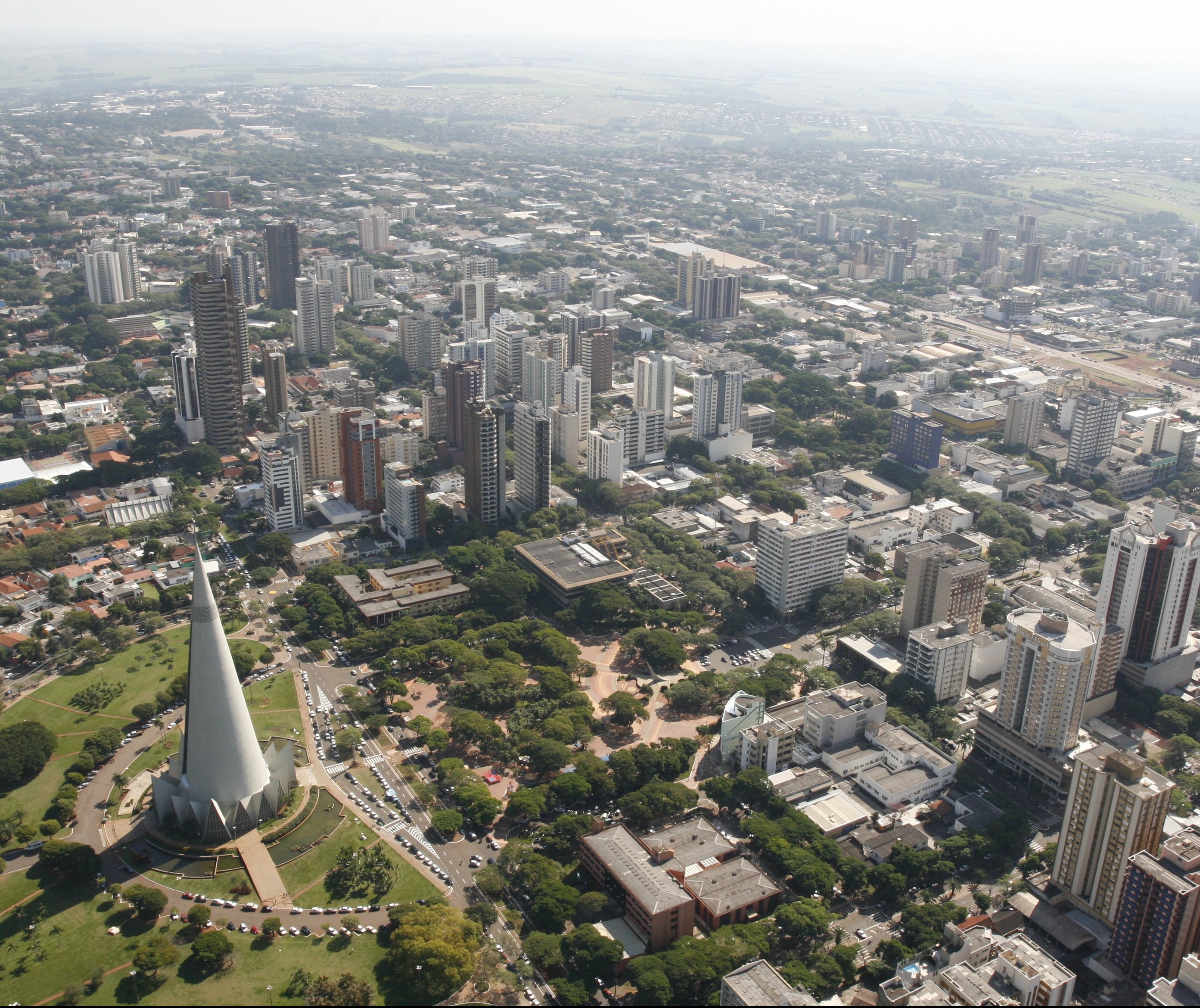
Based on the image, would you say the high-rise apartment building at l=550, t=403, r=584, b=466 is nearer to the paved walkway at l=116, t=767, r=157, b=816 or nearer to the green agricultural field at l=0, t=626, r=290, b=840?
the green agricultural field at l=0, t=626, r=290, b=840

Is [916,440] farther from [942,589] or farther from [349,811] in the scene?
[349,811]

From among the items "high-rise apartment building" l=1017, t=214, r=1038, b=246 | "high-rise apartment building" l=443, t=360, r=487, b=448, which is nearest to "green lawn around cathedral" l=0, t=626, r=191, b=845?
"high-rise apartment building" l=443, t=360, r=487, b=448

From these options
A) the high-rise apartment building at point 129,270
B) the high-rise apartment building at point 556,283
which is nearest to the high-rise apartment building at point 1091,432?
the high-rise apartment building at point 556,283

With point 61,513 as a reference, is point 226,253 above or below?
above

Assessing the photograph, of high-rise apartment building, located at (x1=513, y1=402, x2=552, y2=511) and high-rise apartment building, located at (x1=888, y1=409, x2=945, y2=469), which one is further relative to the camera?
high-rise apartment building, located at (x1=888, y1=409, x2=945, y2=469)

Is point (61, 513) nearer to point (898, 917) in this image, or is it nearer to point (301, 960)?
point (301, 960)

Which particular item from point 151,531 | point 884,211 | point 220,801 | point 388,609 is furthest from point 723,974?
point 884,211

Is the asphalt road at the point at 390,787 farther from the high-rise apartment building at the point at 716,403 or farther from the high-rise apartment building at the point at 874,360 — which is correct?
the high-rise apartment building at the point at 874,360
